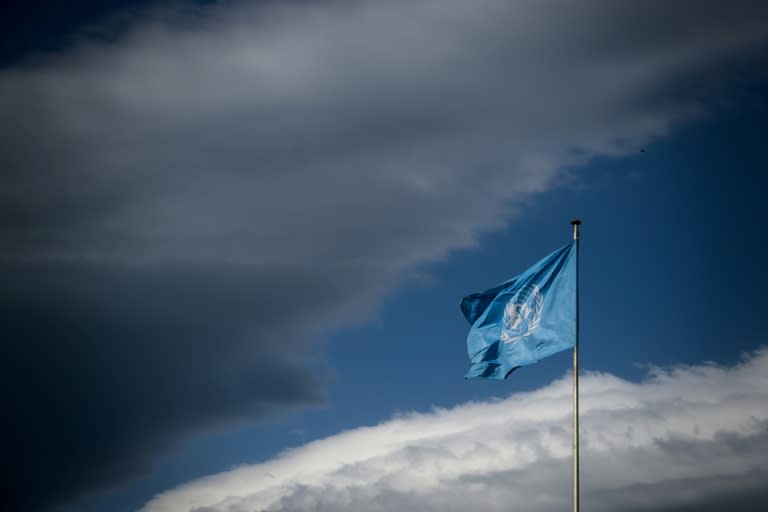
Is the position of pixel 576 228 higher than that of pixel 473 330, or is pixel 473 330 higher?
pixel 576 228

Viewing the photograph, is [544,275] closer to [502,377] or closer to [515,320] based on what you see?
[515,320]

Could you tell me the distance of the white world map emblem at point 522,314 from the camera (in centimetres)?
5369

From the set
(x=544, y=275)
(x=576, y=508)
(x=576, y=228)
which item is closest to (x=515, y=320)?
(x=544, y=275)

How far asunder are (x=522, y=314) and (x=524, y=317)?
1.02 ft

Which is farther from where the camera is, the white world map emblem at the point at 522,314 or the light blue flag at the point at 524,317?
the white world map emblem at the point at 522,314

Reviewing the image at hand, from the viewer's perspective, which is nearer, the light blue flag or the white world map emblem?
the light blue flag

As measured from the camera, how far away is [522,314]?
179 ft

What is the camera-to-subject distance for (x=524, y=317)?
54.3 m

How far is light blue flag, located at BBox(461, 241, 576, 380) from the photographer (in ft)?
170

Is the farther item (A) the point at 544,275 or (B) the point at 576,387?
(A) the point at 544,275

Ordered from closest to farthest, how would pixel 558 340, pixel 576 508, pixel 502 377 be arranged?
1. pixel 576 508
2. pixel 558 340
3. pixel 502 377

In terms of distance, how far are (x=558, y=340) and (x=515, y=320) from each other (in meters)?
3.88

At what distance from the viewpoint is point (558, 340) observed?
51.7 m

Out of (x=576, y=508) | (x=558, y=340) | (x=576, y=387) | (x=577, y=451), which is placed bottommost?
(x=576, y=508)
